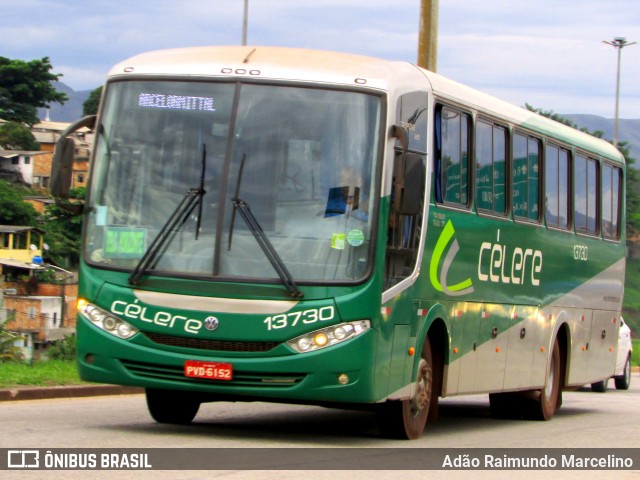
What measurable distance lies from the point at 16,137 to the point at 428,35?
109022mm

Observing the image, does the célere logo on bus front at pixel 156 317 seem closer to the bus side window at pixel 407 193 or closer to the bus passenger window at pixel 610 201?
the bus side window at pixel 407 193

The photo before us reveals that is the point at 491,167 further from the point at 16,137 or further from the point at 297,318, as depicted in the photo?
the point at 16,137

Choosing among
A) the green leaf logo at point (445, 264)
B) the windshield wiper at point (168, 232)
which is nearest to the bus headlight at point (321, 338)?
the windshield wiper at point (168, 232)

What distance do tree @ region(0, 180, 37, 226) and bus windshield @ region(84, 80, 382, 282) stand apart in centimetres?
8923

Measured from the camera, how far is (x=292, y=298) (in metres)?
11.0

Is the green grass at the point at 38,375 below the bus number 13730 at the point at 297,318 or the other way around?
below

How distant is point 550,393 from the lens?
17406 mm

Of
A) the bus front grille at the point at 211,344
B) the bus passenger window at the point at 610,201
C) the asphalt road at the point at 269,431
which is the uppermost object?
the bus passenger window at the point at 610,201

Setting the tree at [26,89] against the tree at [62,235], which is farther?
the tree at [26,89]

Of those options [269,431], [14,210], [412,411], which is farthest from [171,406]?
[14,210]

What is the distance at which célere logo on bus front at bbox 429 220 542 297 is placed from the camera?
1302 cm

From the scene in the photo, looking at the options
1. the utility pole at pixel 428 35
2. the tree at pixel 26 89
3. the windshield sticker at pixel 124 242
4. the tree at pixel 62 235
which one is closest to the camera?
the windshield sticker at pixel 124 242

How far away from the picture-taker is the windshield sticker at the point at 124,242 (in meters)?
11.4

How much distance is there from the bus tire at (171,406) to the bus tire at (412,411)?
72.1 inches
